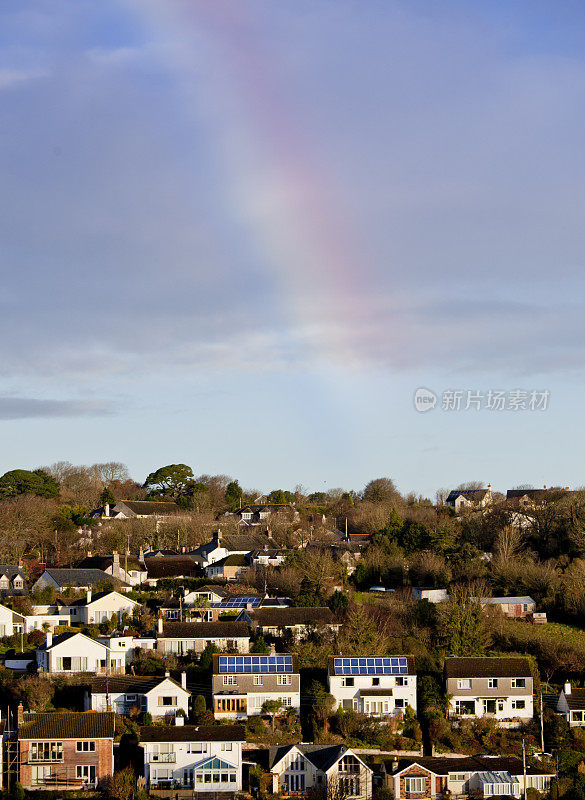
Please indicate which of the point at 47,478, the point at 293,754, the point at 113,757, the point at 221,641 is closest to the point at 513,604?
the point at 221,641

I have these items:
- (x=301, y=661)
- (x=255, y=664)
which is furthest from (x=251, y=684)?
(x=301, y=661)

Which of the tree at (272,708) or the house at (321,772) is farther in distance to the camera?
the tree at (272,708)

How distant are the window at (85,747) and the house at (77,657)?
6.96 m

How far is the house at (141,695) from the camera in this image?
35.7 m

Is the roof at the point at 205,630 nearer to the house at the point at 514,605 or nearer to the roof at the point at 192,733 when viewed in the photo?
the roof at the point at 192,733

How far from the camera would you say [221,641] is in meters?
41.7

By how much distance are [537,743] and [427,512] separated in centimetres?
3887

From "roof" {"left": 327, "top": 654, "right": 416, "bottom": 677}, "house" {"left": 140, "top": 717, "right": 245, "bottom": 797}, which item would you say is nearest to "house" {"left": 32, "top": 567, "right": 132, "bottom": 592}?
"roof" {"left": 327, "top": 654, "right": 416, "bottom": 677}

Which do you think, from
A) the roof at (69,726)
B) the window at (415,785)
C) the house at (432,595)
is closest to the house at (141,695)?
the roof at (69,726)

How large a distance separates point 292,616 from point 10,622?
13.3m

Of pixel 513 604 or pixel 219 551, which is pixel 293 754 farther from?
pixel 219 551

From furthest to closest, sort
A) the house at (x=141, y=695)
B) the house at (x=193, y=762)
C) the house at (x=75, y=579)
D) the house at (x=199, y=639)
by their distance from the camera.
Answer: the house at (x=75, y=579)
the house at (x=199, y=639)
the house at (x=141, y=695)
the house at (x=193, y=762)

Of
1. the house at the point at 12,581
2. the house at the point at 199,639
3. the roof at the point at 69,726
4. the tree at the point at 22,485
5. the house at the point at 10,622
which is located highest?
the tree at the point at 22,485

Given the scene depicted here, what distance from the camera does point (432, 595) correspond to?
1992 inches
